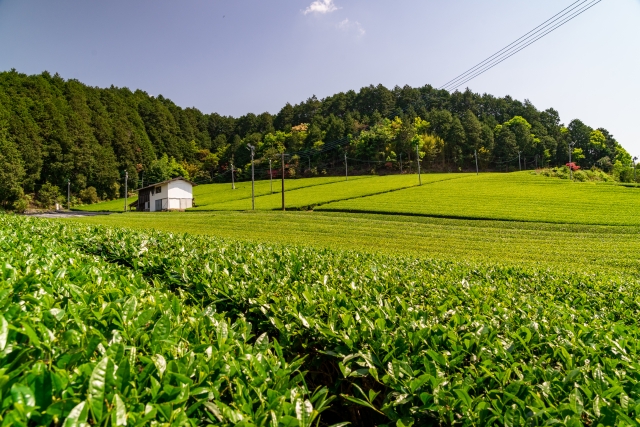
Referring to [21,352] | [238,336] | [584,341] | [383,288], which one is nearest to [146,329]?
[238,336]

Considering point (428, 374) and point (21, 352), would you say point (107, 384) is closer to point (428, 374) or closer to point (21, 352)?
point (21, 352)

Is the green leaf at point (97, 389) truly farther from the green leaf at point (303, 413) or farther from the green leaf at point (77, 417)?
the green leaf at point (303, 413)

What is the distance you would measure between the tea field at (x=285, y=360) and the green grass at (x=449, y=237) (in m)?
11.9

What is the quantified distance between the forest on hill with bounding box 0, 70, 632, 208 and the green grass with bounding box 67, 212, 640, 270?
150ft

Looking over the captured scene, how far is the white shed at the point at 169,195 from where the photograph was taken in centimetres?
5256

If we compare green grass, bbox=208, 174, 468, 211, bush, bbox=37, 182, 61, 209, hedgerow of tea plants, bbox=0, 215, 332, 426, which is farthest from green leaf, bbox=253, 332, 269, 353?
bush, bbox=37, 182, 61, 209

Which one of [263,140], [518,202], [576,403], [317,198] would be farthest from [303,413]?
[263,140]

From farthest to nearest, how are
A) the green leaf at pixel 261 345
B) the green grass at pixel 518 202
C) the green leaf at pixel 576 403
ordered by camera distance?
the green grass at pixel 518 202, the green leaf at pixel 261 345, the green leaf at pixel 576 403

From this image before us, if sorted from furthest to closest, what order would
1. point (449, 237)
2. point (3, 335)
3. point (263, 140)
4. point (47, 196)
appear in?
point (263, 140) < point (47, 196) < point (449, 237) < point (3, 335)

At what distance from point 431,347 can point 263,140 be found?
105088mm

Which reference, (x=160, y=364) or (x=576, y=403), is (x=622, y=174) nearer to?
(x=576, y=403)

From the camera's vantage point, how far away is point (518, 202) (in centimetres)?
3634

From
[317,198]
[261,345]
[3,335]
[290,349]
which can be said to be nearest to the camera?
[3,335]

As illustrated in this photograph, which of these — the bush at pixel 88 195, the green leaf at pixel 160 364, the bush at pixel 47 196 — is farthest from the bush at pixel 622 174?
the bush at pixel 47 196
